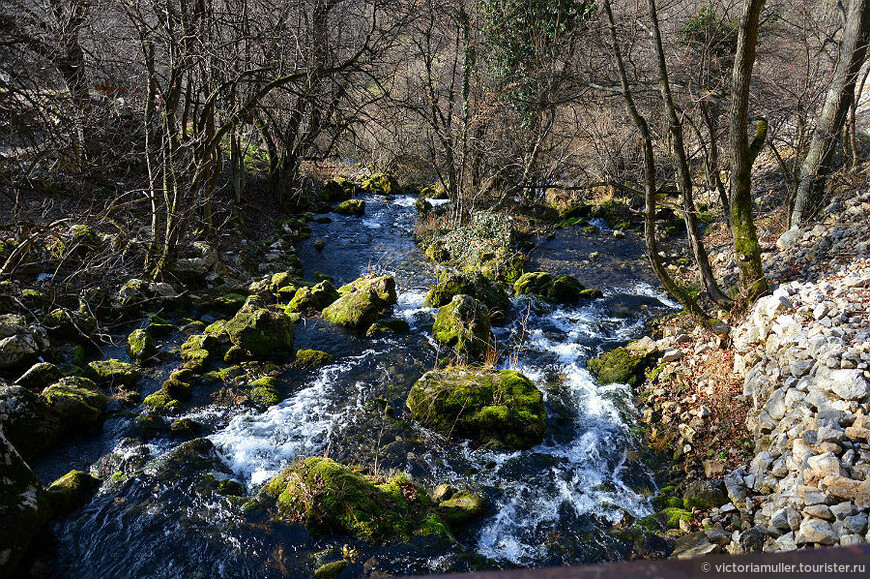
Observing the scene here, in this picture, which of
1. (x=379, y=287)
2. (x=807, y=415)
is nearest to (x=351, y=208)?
(x=379, y=287)

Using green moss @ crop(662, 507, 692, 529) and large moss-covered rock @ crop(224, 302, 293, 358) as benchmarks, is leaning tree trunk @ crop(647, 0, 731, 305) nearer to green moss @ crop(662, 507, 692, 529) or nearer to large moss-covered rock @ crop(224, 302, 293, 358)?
green moss @ crop(662, 507, 692, 529)

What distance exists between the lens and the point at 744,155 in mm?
6605

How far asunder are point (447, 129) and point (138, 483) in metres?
10.9

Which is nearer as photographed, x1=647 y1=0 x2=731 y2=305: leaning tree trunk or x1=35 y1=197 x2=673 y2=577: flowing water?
x1=35 y1=197 x2=673 y2=577: flowing water

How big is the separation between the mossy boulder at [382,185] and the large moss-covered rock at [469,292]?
469 inches

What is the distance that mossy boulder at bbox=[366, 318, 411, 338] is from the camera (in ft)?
29.9

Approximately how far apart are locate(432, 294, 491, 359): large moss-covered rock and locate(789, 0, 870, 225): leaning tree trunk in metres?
6.75

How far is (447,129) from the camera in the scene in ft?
44.2

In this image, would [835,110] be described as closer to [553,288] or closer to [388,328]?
[553,288]

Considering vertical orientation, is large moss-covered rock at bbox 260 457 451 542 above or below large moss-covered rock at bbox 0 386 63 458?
below

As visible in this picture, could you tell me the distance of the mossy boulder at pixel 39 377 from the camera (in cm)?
616

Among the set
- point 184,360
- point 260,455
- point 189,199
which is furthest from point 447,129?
point 260,455

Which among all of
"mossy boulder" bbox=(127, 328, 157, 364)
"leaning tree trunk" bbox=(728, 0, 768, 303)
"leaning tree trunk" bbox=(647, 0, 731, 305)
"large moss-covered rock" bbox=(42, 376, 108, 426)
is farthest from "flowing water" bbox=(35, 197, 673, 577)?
"leaning tree trunk" bbox=(728, 0, 768, 303)

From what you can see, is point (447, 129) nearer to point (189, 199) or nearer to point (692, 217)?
point (189, 199)
